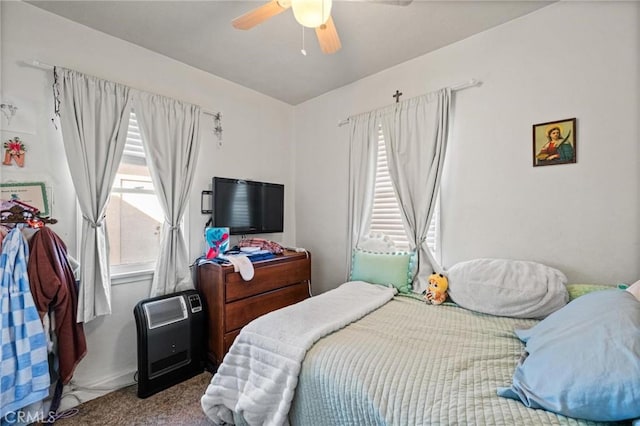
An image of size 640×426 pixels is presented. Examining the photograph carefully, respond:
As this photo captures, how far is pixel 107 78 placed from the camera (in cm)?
208

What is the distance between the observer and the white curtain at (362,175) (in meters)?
2.67

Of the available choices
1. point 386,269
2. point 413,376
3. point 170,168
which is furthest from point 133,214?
point 413,376

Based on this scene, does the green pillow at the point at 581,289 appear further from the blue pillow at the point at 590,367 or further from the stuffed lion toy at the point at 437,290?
the stuffed lion toy at the point at 437,290

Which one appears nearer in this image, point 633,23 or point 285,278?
point 633,23

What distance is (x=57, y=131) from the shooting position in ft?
6.18

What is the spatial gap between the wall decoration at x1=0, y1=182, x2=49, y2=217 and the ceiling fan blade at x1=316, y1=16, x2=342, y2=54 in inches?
80.4

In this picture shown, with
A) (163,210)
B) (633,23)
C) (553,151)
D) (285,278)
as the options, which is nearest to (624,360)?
(553,151)

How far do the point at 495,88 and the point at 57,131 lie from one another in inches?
125

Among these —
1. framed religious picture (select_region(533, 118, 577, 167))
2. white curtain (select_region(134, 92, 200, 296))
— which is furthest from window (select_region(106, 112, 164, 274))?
framed religious picture (select_region(533, 118, 577, 167))

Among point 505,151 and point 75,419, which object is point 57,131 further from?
point 505,151

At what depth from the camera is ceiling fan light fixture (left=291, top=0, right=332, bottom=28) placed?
1262 mm

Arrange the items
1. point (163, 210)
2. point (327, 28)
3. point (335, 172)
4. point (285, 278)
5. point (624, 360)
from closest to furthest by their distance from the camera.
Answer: point (624, 360), point (327, 28), point (163, 210), point (285, 278), point (335, 172)

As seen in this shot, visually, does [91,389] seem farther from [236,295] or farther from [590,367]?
[590,367]

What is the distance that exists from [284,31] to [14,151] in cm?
195
